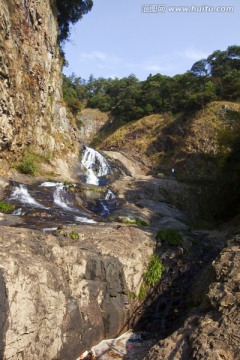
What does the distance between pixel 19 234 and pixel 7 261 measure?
1.44m

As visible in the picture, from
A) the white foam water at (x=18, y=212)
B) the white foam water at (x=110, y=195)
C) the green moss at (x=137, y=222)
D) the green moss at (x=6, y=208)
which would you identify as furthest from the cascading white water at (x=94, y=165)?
the white foam water at (x=18, y=212)

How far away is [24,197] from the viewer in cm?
1592

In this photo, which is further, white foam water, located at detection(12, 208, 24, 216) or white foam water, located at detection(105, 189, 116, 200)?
white foam water, located at detection(105, 189, 116, 200)

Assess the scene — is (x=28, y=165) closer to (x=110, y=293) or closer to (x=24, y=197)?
(x=24, y=197)

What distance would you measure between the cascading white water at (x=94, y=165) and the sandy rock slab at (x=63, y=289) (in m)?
17.1

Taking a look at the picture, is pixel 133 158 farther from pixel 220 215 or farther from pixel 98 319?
pixel 98 319

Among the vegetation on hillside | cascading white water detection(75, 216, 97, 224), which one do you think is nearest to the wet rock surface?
cascading white water detection(75, 216, 97, 224)

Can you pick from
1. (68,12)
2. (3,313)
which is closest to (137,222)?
(3,313)

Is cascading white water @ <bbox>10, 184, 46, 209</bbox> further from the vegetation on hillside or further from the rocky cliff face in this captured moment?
the vegetation on hillside

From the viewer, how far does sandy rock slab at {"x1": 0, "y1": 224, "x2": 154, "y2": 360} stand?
658 centimetres

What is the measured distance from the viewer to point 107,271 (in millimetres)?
8773

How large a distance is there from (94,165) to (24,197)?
1369cm

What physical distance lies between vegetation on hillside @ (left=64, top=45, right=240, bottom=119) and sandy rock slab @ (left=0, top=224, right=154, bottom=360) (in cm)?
2872

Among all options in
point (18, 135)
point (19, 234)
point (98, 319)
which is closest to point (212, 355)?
point (98, 319)
